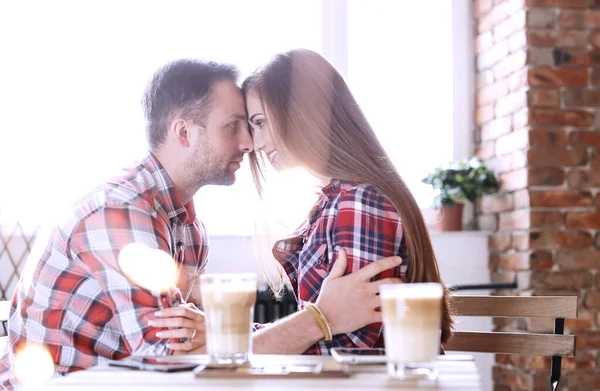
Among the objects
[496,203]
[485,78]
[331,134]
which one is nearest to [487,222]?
→ [496,203]

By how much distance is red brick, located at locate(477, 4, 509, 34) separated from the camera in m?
3.08

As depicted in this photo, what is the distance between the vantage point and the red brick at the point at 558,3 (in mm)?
2891

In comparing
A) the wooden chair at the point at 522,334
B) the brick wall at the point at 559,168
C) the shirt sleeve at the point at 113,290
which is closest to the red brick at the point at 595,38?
the brick wall at the point at 559,168

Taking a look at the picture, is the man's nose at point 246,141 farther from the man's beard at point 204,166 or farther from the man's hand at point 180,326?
the man's hand at point 180,326

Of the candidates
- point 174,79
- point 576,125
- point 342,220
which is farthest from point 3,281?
point 576,125

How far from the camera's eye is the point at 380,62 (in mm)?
3402

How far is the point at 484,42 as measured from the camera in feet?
10.8

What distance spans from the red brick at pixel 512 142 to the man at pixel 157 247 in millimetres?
1379

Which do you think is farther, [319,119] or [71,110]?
[71,110]

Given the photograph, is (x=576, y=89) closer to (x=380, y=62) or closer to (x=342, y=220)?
(x=380, y=62)

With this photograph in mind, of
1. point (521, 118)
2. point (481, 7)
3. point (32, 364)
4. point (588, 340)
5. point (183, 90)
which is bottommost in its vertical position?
point (588, 340)

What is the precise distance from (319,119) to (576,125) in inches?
67.1

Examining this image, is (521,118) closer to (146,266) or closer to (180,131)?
(180,131)

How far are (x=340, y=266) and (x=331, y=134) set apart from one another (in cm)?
30
